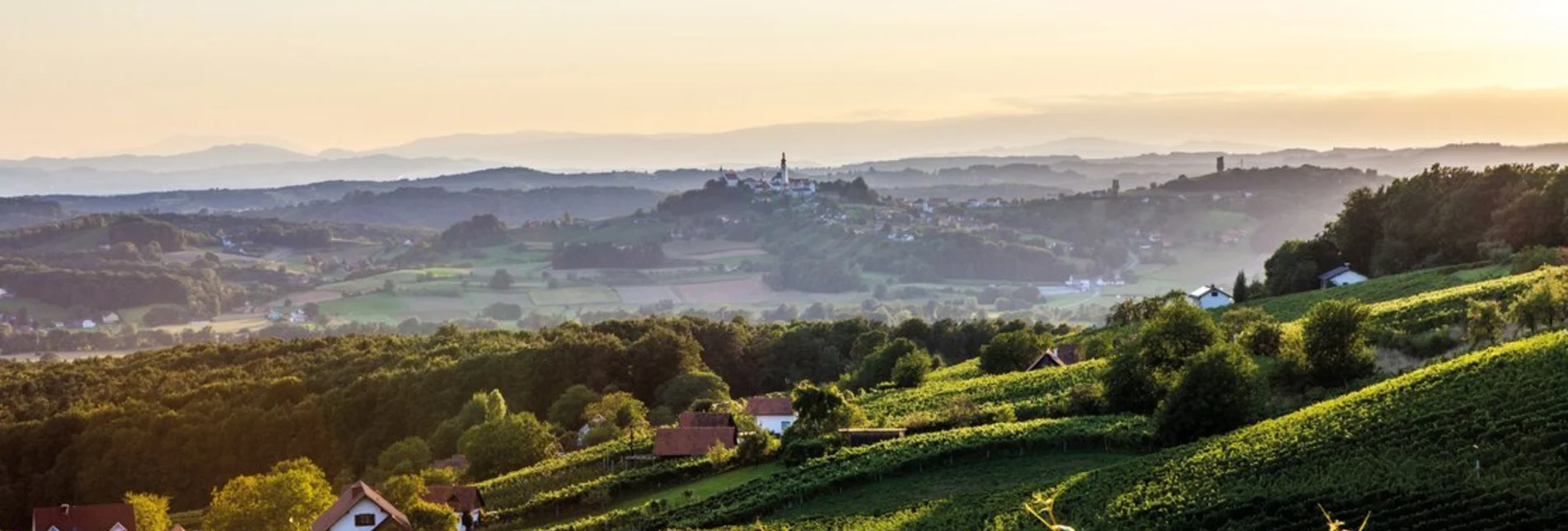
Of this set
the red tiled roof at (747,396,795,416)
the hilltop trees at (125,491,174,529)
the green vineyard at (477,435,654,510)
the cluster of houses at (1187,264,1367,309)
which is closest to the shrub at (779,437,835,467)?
the green vineyard at (477,435,654,510)

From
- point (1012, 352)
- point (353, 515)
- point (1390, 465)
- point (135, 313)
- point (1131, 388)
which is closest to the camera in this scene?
point (1390, 465)

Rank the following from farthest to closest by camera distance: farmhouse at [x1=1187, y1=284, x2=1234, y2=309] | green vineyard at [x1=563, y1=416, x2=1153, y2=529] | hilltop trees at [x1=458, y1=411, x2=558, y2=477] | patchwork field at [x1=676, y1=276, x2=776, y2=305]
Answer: patchwork field at [x1=676, y1=276, x2=776, y2=305], farmhouse at [x1=1187, y1=284, x2=1234, y2=309], hilltop trees at [x1=458, y1=411, x2=558, y2=477], green vineyard at [x1=563, y1=416, x2=1153, y2=529]

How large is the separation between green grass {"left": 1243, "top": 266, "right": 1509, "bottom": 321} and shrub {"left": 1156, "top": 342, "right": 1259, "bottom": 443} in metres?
21.0

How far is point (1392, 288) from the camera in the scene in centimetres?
5700

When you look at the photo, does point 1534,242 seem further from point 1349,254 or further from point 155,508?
point 155,508

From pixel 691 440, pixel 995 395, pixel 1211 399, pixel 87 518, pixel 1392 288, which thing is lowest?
pixel 87 518

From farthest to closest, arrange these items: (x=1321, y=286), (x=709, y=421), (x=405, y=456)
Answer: (x=1321, y=286)
(x=405, y=456)
(x=709, y=421)

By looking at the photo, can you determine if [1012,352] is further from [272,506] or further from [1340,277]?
[272,506]

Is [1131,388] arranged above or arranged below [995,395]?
above

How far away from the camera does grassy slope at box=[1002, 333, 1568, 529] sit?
23250mm

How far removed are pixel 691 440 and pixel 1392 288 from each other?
107 ft

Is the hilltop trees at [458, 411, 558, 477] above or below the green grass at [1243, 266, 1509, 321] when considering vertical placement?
below

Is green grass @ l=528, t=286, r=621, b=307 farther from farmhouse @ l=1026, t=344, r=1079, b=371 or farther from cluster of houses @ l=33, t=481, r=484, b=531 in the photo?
cluster of houses @ l=33, t=481, r=484, b=531

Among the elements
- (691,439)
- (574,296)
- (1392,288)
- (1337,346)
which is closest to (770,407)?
(691,439)
